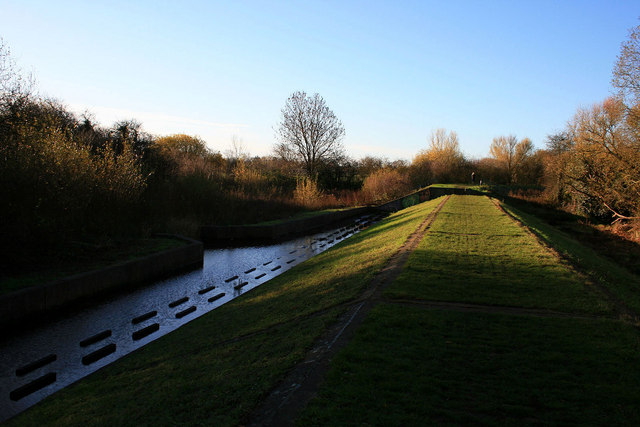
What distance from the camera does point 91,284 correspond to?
1037cm

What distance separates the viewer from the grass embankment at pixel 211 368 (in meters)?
4.00

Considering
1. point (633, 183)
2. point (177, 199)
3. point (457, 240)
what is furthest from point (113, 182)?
point (633, 183)

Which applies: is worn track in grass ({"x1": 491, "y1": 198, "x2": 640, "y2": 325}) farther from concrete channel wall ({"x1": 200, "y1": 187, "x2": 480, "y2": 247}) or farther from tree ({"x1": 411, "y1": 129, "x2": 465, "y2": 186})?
tree ({"x1": 411, "y1": 129, "x2": 465, "y2": 186})

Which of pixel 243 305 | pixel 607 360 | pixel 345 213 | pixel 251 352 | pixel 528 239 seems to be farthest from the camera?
pixel 345 213

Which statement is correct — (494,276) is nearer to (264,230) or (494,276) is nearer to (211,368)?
(211,368)

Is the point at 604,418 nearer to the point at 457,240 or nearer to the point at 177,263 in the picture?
the point at 457,240

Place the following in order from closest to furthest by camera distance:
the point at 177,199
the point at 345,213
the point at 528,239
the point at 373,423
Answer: the point at 373,423
the point at 528,239
the point at 177,199
the point at 345,213

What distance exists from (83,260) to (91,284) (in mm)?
1826

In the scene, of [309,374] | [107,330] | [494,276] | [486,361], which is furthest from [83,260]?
[486,361]

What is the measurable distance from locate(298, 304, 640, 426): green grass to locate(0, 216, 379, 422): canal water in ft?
14.6

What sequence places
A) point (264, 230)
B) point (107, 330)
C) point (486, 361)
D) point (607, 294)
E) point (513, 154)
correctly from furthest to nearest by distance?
point (513, 154)
point (264, 230)
point (107, 330)
point (607, 294)
point (486, 361)

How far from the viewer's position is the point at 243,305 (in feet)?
29.1

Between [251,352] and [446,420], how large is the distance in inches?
110

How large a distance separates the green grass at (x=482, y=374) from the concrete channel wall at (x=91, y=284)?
737 cm
